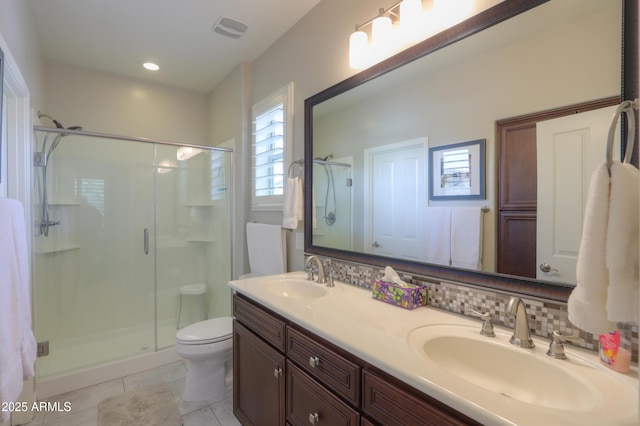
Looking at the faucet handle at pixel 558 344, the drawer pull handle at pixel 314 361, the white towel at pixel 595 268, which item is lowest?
the drawer pull handle at pixel 314 361

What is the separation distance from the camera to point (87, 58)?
2.66m

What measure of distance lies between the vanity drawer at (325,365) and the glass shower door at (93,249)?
2.03m

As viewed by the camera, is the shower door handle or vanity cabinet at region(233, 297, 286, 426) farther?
the shower door handle

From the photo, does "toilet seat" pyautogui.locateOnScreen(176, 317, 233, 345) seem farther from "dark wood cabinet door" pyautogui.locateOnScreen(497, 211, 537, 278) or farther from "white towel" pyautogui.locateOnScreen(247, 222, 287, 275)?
"dark wood cabinet door" pyautogui.locateOnScreen(497, 211, 537, 278)

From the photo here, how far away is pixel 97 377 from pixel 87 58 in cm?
266

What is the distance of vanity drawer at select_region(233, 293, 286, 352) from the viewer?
1309 millimetres

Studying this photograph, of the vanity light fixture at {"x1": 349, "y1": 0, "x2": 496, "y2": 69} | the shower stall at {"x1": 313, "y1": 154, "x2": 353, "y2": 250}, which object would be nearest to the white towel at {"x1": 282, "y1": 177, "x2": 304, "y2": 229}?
the shower stall at {"x1": 313, "y1": 154, "x2": 353, "y2": 250}

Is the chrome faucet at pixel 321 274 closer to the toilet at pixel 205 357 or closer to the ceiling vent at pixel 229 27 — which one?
the toilet at pixel 205 357

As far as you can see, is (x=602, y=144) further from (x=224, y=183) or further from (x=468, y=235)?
(x=224, y=183)

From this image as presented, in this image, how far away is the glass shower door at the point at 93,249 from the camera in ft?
7.97

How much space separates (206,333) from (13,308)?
1.05 metres

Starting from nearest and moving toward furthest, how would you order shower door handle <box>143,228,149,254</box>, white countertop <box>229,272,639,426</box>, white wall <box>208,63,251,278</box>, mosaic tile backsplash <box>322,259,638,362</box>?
white countertop <box>229,272,639,426</box>
mosaic tile backsplash <box>322,259,638,362</box>
white wall <box>208,63,251,278</box>
shower door handle <box>143,228,149,254</box>

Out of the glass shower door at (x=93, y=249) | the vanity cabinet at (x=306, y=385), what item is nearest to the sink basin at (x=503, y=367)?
the vanity cabinet at (x=306, y=385)

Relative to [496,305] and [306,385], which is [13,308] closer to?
[306,385]
